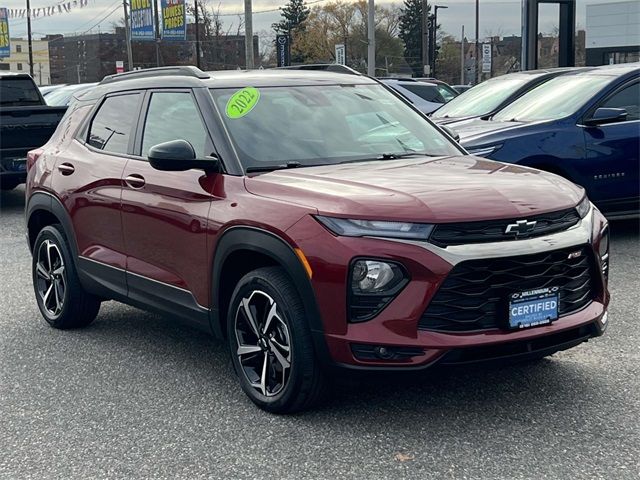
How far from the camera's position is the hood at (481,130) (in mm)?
8609

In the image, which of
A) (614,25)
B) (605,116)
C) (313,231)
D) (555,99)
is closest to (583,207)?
(313,231)

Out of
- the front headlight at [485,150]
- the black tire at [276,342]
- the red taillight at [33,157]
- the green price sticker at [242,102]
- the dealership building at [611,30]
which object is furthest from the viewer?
the dealership building at [611,30]

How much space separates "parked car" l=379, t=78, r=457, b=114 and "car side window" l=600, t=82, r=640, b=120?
6.77 m

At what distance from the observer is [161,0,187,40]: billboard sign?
53.3m

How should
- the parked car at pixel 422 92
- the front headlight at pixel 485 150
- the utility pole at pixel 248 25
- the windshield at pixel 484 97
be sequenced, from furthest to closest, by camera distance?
1. the utility pole at pixel 248 25
2. the parked car at pixel 422 92
3. the windshield at pixel 484 97
4. the front headlight at pixel 485 150

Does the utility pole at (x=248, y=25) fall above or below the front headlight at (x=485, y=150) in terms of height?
above

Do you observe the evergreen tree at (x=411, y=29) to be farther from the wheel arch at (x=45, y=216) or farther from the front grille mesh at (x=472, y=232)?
the front grille mesh at (x=472, y=232)

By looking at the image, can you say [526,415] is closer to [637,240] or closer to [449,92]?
[637,240]

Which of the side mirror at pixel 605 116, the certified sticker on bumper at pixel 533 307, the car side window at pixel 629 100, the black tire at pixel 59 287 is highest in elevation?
the car side window at pixel 629 100

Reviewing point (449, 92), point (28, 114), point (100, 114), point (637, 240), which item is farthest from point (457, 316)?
point (449, 92)

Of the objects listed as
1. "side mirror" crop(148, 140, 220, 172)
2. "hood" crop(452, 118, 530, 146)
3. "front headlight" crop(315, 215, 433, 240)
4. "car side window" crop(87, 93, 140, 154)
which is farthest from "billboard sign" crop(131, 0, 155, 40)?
"front headlight" crop(315, 215, 433, 240)

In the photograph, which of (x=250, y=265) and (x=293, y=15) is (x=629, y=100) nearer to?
(x=250, y=265)

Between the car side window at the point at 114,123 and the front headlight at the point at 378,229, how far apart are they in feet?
7.22

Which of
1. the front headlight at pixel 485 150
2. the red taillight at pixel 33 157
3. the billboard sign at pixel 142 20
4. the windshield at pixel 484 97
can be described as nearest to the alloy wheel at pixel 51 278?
the red taillight at pixel 33 157
